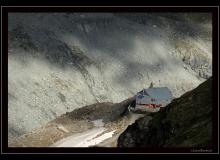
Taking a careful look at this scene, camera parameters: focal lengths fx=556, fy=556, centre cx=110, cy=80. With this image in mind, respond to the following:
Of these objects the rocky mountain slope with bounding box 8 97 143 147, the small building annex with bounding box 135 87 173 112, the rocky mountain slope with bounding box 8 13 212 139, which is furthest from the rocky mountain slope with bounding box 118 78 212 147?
the rocky mountain slope with bounding box 8 13 212 139

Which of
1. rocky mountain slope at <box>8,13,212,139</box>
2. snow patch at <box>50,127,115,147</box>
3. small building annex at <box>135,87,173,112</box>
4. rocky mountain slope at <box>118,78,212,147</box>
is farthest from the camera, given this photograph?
rocky mountain slope at <box>8,13,212,139</box>

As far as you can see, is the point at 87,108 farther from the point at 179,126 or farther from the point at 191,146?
the point at 191,146

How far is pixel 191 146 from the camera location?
1753 centimetres

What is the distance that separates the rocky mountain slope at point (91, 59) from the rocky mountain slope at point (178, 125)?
42.9 ft

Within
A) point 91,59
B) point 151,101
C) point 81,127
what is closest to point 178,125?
point 151,101

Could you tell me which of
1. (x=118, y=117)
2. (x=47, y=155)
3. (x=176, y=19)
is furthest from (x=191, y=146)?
(x=176, y=19)

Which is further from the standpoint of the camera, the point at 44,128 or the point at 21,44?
the point at 21,44

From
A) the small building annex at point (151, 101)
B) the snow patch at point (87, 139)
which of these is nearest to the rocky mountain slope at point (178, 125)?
the snow patch at point (87, 139)

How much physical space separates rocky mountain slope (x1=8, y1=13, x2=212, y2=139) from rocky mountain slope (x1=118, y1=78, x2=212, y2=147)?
13089mm

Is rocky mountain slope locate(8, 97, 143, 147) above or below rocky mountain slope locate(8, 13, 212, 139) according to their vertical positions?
below

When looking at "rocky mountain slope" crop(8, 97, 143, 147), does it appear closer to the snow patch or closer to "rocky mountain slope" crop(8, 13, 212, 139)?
the snow patch

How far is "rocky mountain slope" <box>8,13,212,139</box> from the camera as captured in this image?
133 feet

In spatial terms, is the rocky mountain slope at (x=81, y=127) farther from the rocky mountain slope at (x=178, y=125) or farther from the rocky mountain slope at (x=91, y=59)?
the rocky mountain slope at (x=91, y=59)

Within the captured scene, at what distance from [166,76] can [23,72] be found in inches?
593
